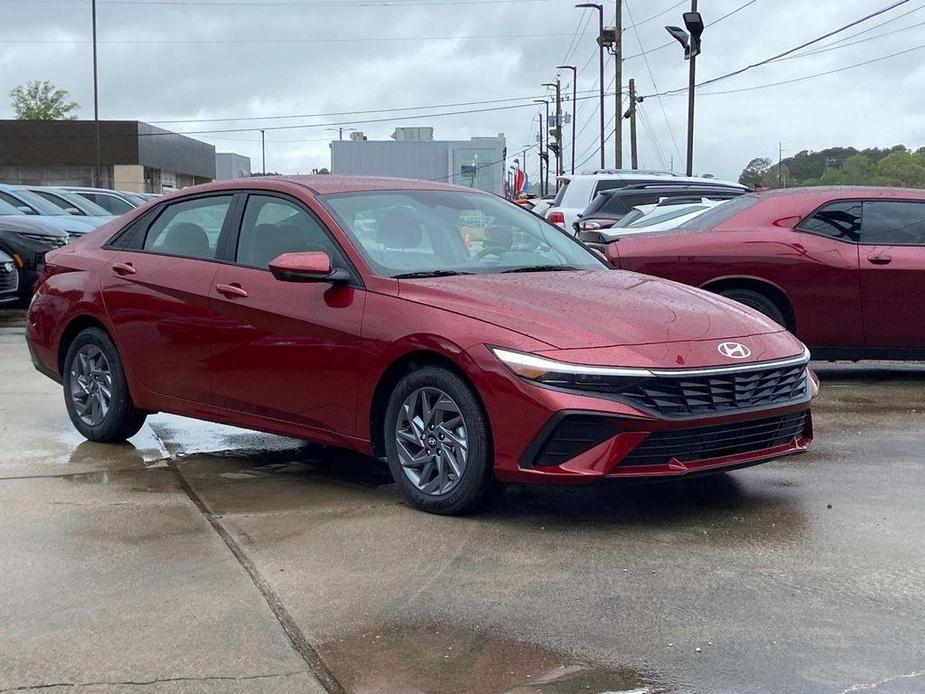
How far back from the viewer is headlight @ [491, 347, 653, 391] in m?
5.02

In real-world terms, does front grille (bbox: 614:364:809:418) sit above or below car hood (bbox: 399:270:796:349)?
Result: below

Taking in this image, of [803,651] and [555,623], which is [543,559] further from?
[803,651]

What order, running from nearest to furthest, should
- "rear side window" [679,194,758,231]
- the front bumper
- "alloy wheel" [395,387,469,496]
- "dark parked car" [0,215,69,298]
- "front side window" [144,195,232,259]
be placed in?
the front bumper, "alloy wheel" [395,387,469,496], "front side window" [144,195,232,259], "rear side window" [679,194,758,231], "dark parked car" [0,215,69,298]

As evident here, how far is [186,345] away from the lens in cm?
663

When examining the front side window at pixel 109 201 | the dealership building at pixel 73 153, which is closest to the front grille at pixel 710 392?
the front side window at pixel 109 201

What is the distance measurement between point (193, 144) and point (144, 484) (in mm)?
73331

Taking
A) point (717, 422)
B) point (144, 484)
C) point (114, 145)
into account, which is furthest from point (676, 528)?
point (114, 145)

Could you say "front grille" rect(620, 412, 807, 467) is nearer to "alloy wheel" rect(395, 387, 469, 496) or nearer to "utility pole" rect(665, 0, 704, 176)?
"alloy wheel" rect(395, 387, 469, 496)

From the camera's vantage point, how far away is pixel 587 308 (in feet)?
17.8

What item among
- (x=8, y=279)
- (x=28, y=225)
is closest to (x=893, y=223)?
(x=8, y=279)

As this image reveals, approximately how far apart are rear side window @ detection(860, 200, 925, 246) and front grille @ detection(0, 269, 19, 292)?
9.77m

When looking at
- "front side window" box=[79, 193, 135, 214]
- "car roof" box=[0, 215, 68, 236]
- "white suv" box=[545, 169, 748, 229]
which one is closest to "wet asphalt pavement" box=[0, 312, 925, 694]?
"car roof" box=[0, 215, 68, 236]

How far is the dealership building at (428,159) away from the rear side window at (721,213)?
56917 mm

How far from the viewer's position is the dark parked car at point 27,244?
14812 mm
